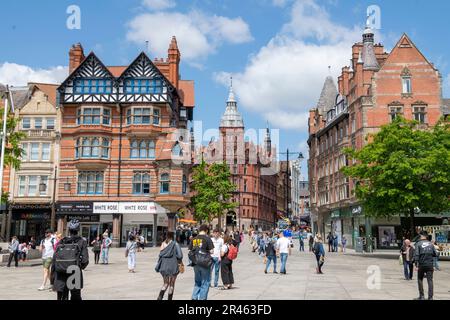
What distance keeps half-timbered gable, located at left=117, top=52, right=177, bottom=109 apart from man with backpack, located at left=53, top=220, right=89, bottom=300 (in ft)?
125

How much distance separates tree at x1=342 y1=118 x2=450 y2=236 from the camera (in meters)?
30.9

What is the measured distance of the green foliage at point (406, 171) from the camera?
102 ft

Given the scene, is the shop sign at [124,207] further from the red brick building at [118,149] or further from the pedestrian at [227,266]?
the pedestrian at [227,266]

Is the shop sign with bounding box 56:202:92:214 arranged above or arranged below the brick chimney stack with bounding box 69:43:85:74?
below

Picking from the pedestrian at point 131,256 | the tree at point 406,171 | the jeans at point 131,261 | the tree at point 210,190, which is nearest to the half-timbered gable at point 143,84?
the tree at point 210,190

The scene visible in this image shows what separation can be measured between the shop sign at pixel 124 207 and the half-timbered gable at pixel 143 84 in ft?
31.5

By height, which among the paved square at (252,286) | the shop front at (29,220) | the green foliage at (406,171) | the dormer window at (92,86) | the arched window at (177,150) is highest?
the dormer window at (92,86)

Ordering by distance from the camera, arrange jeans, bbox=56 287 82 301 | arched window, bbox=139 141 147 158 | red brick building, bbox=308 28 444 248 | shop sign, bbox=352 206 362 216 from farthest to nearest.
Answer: arched window, bbox=139 141 147 158 → shop sign, bbox=352 206 362 216 → red brick building, bbox=308 28 444 248 → jeans, bbox=56 287 82 301

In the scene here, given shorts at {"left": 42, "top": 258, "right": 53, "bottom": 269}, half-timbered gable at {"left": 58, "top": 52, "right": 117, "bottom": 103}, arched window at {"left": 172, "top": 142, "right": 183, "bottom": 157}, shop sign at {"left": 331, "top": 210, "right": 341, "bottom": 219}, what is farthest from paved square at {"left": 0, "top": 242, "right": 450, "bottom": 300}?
shop sign at {"left": 331, "top": 210, "right": 341, "bottom": 219}

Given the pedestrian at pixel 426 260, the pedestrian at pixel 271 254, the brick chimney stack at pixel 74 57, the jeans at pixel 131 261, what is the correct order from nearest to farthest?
1. the pedestrian at pixel 426 260
2. the pedestrian at pixel 271 254
3. the jeans at pixel 131 261
4. the brick chimney stack at pixel 74 57

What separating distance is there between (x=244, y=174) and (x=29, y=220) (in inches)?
2364

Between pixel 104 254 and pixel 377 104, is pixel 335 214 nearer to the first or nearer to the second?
pixel 377 104

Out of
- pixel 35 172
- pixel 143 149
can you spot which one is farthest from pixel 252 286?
pixel 35 172

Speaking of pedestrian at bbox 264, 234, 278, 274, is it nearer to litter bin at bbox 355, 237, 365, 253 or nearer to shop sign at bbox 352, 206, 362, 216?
litter bin at bbox 355, 237, 365, 253
